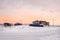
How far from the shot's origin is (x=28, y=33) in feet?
7.11

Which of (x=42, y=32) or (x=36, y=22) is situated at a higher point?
(x=36, y=22)

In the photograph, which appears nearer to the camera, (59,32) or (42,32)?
(42,32)

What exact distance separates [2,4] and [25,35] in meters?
0.66

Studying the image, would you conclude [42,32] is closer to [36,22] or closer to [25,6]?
[36,22]

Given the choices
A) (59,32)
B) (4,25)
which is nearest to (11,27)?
(4,25)

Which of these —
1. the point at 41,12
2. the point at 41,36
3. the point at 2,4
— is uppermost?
the point at 2,4

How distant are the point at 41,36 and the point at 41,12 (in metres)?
0.41

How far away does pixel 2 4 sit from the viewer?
2.19 meters

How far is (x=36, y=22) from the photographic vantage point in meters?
2.15

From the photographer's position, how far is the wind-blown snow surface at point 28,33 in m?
2.06

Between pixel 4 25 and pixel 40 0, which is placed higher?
pixel 40 0

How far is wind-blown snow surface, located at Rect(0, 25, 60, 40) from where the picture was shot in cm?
206

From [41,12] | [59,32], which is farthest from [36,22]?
[59,32]

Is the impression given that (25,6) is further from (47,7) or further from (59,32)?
(59,32)
